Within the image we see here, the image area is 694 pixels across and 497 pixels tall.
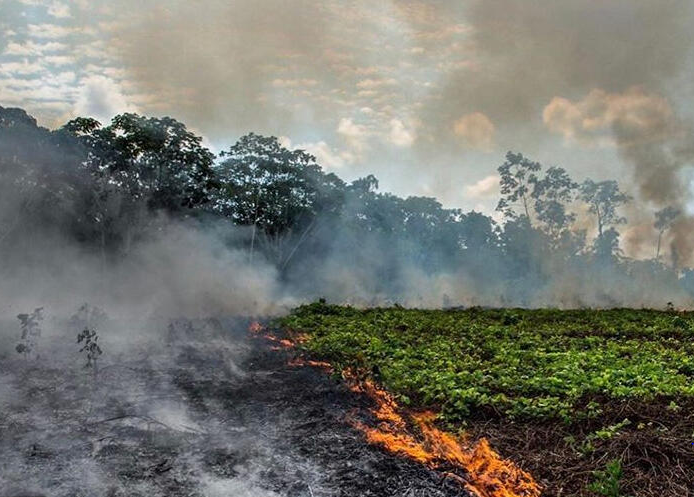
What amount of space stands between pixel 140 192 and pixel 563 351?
20361 millimetres

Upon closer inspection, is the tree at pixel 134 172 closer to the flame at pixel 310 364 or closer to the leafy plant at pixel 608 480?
the flame at pixel 310 364

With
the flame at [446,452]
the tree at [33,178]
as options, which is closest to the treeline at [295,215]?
the tree at [33,178]

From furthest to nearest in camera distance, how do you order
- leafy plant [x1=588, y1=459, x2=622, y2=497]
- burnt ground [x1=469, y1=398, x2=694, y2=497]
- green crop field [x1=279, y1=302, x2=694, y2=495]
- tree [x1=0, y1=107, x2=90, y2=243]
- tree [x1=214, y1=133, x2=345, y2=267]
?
1. tree [x1=214, y1=133, x2=345, y2=267]
2. tree [x1=0, y1=107, x2=90, y2=243]
3. green crop field [x1=279, y1=302, x2=694, y2=495]
4. burnt ground [x1=469, y1=398, x2=694, y2=497]
5. leafy plant [x1=588, y1=459, x2=622, y2=497]

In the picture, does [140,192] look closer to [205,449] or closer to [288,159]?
[288,159]

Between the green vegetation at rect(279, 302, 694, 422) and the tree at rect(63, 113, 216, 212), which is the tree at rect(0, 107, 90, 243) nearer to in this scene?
the tree at rect(63, 113, 216, 212)

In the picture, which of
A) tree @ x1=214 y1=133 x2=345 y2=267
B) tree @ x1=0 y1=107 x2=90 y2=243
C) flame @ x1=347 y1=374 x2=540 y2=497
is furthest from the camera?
tree @ x1=214 y1=133 x2=345 y2=267

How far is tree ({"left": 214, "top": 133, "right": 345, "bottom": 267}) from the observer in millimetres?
30797

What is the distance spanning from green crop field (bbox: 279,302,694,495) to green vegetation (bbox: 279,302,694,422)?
0.02 metres

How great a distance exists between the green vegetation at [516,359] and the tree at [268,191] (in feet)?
48.2

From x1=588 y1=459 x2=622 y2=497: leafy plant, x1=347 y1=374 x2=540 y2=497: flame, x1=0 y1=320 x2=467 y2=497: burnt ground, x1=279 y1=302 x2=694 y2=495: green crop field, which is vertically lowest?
x1=0 y1=320 x2=467 y2=497: burnt ground

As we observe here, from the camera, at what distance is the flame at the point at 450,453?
493cm

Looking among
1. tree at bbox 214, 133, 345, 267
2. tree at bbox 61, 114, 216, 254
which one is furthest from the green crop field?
tree at bbox 214, 133, 345, 267

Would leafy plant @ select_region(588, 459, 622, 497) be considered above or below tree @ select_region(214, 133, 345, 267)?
below

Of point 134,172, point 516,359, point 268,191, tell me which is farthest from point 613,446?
point 268,191
